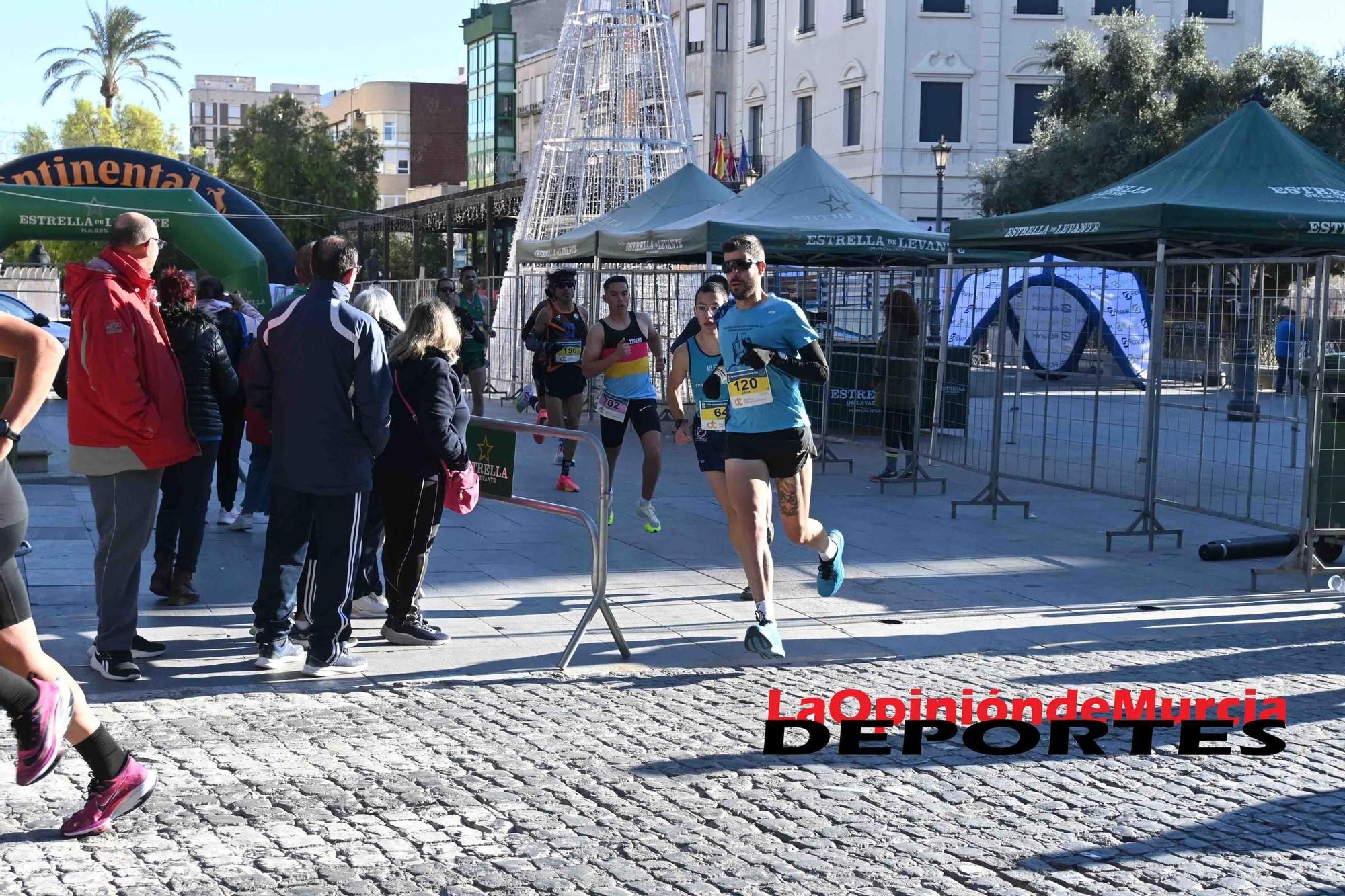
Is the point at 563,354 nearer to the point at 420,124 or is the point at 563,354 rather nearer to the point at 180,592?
the point at 180,592

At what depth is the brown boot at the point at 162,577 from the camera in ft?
27.4

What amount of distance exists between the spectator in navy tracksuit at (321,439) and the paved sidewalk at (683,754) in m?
0.31

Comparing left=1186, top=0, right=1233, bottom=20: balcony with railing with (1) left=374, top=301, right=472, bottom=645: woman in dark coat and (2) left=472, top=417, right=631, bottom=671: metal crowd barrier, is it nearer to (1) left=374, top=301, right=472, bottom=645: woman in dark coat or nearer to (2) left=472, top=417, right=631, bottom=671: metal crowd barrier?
(2) left=472, top=417, right=631, bottom=671: metal crowd barrier

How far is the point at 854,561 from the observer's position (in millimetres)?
10078

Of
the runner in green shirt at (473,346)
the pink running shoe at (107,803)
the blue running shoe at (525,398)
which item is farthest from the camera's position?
the runner in green shirt at (473,346)

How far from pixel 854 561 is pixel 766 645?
304 cm

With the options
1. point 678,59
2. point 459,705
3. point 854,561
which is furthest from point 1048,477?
point 678,59

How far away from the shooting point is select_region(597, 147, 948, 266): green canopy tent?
16375mm

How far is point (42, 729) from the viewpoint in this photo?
175 inches

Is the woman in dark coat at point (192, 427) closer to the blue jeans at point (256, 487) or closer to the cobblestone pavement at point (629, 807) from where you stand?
the cobblestone pavement at point (629, 807)

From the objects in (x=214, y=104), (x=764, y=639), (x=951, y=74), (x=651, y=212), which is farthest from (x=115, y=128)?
(x=214, y=104)

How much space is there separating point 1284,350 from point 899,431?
15.0 ft

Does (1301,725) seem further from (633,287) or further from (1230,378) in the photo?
(633,287)

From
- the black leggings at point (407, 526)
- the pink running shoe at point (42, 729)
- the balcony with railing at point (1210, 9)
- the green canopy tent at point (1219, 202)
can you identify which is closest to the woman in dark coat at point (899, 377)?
the green canopy tent at point (1219, 202)
